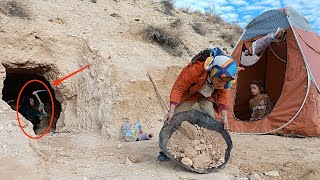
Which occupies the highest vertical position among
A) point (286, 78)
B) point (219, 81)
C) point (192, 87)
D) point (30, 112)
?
point (219, 81)

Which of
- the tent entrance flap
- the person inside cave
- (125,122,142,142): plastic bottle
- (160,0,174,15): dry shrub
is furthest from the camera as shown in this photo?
(160,0,174,15): dry shrub

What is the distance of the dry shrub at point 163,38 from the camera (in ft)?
28.3

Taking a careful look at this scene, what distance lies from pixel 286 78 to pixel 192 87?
2.55 metres

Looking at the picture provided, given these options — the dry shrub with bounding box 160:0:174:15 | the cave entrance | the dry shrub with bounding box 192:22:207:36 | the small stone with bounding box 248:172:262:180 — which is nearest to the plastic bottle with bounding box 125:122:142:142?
the small stone with bounding box 248:172:262:180

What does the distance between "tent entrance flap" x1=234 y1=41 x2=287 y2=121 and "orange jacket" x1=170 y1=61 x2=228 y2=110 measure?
305 centimetres

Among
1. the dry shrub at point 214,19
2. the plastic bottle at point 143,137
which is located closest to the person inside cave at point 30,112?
the plastic bottle at point 143,137

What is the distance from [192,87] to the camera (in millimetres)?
4258

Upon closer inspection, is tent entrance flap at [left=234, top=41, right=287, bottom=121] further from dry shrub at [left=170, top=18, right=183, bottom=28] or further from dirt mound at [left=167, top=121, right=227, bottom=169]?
dirt mound at [left=167, top=121, right=227, bottom=169]

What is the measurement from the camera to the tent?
230 inches

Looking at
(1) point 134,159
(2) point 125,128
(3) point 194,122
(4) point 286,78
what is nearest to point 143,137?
(2) point 125,128

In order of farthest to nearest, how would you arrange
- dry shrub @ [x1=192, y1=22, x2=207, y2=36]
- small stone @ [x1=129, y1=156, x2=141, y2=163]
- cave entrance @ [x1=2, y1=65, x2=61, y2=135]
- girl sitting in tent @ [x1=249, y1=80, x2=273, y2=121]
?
dry shrub @ [x1=192, y1=22, x2=207, y2=36], cave entrance @ [x1=2, y1=65, x2=61, y2=135], girl sitting in tent @ [x1=249, y1=80, x2=273, y2=121], small stone @ [x1=129, y1=156, x2=141, y2=163]

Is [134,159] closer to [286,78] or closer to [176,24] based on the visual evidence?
[286,78]

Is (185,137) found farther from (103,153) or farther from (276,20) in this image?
(276,20)

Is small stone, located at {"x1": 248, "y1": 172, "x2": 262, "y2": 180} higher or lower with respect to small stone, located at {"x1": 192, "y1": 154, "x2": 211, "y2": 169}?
higher
